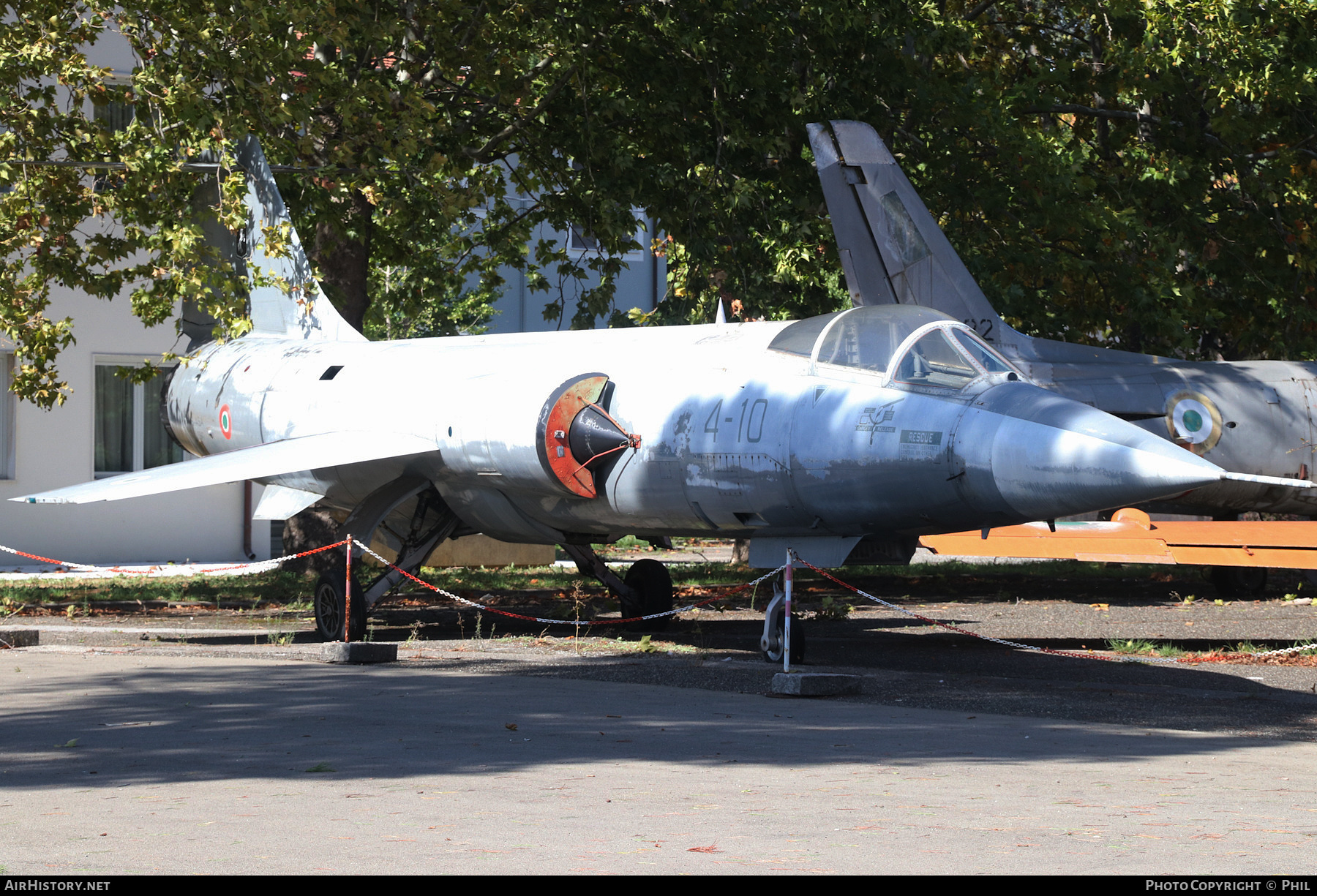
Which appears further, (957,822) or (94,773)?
(94,773)

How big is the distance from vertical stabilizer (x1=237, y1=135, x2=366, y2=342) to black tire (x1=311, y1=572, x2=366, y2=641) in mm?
4121

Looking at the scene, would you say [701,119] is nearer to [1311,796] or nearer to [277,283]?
[277,283]

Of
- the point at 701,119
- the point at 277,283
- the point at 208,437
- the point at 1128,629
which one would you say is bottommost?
the point at 1128,629

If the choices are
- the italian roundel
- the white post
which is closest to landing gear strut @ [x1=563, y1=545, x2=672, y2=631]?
the white post

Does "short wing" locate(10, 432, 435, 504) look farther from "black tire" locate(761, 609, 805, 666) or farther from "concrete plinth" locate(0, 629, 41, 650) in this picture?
"black tire" locate(761, 609, 805, 666)

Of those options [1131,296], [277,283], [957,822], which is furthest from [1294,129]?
[957,822]

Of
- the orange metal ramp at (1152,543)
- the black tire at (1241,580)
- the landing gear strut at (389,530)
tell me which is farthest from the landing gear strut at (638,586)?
the black tire at (1241,580)

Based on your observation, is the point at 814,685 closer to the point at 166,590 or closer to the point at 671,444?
the point at 671,444

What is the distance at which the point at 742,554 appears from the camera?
2539 cm

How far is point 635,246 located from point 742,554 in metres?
6.50

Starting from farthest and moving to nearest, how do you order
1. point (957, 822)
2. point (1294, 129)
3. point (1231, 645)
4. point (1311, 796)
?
point (1294, 129), point (1231, 645), point (1311, 796), point (957, 822)

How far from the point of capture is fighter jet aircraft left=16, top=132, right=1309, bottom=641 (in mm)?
10227

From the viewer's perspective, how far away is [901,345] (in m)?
11.2

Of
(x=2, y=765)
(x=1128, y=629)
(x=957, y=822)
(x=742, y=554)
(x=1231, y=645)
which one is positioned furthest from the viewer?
(x=742, y=554)
